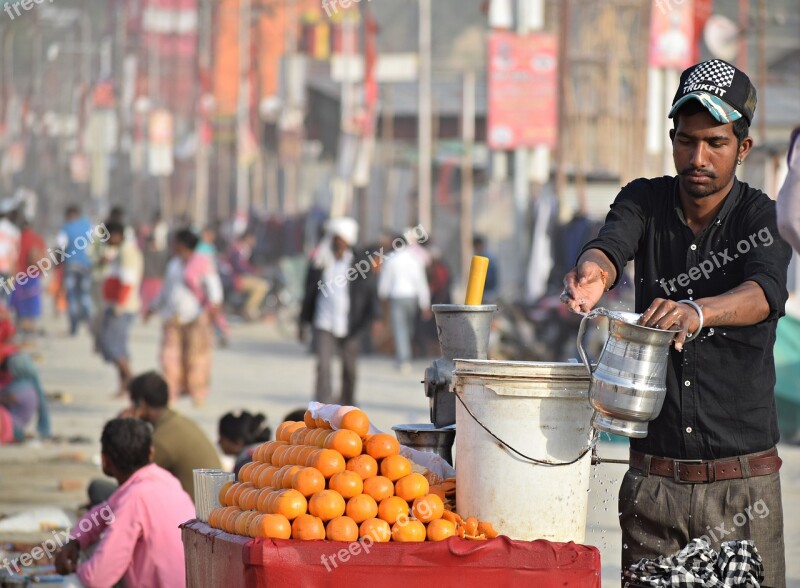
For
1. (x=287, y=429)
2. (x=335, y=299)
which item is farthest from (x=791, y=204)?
(x=335, y=299)

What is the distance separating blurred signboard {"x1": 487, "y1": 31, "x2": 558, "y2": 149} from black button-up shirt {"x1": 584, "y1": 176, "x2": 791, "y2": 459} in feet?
61.6

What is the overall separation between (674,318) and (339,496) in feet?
3.35

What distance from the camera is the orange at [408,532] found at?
3.70m

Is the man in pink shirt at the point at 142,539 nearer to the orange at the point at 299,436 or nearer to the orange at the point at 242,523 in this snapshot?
the orange at the point at 299,436

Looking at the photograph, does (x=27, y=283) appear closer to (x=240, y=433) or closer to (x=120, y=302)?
(x=120, y=302)

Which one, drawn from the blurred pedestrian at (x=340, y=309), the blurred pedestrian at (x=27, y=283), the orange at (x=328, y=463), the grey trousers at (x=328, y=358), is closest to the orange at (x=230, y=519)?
the orange at (x=328, y=463)

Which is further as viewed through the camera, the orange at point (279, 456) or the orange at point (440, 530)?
the orange at point (279, 456)

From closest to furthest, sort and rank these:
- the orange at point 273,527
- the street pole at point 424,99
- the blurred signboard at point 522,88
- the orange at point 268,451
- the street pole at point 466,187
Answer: the orange at point 273,527, the orange at point 268,451, the blurred signboard at point 522,88, the street pole at point 424,99, the street pole at point 466,187

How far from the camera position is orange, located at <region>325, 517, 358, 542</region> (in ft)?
12.1

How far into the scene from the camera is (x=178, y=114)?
69438mm

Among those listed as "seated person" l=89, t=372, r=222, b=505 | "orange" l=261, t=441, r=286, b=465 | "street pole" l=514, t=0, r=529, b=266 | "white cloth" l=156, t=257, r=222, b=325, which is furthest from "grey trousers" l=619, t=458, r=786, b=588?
"street pole" l=514, t=0, r=529, b=266

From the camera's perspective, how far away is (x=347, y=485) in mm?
3820

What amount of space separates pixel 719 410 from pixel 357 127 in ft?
91.3

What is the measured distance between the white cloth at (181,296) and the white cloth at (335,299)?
1161 mm
